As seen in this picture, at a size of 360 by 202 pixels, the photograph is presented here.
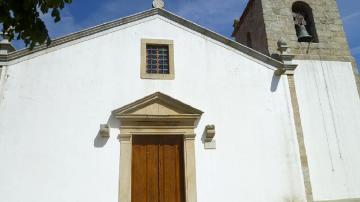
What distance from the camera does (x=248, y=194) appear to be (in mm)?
7199

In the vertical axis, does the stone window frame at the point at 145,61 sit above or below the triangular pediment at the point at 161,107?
above

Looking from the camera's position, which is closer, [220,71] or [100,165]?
[100,165]

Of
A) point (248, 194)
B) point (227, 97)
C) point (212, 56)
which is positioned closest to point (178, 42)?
point (212, 56)

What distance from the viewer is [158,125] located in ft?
24.2

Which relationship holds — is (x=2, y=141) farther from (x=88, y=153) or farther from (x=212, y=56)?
(x=212, y=56)

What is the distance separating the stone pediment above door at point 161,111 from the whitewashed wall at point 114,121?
0.77 ft

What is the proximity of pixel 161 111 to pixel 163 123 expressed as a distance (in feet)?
0.94

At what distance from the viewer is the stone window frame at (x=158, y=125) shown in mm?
6980

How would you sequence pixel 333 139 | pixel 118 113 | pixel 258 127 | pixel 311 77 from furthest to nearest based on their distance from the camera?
pixel 311 77, pixel 333 139, pixel 258 127, pixel 118 113

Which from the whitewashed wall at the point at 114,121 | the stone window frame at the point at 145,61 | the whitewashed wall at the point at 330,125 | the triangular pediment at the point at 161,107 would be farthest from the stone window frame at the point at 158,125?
the whitewashed wall at the point at 330,125

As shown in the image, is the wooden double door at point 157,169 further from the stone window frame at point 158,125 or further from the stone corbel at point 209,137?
the stone corbel at point 209,137

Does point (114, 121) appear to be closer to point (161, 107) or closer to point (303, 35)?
point (161, 107)

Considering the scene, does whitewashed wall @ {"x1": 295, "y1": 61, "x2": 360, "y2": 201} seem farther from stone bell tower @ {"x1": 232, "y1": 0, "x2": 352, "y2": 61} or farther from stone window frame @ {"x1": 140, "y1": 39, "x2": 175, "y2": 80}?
stone window frame @ {"x1": 140, "y1": 39, "x2": 175, "y2": 80}

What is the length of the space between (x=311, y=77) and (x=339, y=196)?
10.8 ft
